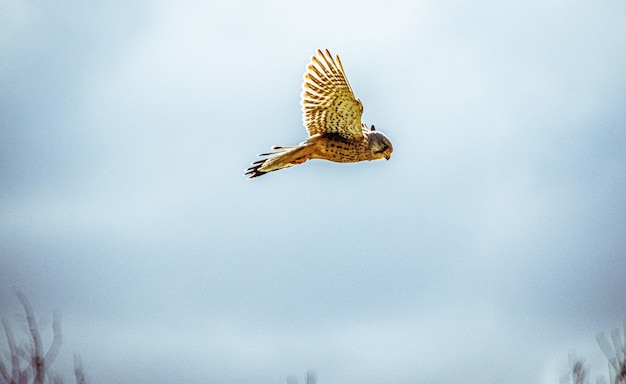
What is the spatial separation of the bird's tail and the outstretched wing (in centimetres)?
62

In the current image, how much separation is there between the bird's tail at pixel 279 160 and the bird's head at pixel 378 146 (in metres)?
1.04

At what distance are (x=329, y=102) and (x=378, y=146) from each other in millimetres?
982

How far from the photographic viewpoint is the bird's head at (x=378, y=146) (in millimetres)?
11398

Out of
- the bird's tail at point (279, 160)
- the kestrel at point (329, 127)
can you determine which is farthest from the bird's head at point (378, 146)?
the bird's tail at point (279, 160)

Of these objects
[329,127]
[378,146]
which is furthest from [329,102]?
[378,146]

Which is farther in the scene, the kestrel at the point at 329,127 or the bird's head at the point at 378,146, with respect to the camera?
the bird's head at the point at 378,146

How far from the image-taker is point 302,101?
11477mm

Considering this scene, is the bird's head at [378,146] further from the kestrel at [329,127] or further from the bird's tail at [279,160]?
the bird's tail at [279,160]

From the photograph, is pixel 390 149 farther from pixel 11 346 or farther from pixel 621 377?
pixel 11 346

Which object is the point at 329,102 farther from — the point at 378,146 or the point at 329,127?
the point at 378,146

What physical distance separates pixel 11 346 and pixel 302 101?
648cm

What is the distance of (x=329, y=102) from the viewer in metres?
11.2

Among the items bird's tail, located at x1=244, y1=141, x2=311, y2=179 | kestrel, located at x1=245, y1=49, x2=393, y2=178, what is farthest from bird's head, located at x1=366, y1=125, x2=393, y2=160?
bird's tail, located at x1=244, y1=141, x2=311, y2=179

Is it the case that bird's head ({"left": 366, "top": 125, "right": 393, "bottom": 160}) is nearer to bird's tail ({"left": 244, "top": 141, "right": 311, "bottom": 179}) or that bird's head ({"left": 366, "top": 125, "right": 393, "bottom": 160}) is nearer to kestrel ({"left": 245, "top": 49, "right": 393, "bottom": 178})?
kestrel ({"left": 245, "top": 49, "right": 393, "bottom": 178})
